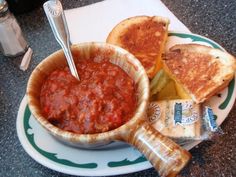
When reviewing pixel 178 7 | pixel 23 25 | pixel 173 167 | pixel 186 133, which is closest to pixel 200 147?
pixel 186 133

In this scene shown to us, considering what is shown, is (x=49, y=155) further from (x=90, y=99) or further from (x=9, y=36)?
(x=9, y=36)

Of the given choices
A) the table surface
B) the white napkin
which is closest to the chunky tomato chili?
the table surface

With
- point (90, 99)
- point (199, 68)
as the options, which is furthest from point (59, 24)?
point (199, 68)

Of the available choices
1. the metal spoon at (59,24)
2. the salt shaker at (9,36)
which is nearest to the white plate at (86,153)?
the metal spoon at (59,24)

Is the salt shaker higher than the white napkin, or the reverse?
the salt shaker

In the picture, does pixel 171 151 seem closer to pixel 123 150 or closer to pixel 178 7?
pixel 123 150

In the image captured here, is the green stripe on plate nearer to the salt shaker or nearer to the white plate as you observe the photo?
the white plate

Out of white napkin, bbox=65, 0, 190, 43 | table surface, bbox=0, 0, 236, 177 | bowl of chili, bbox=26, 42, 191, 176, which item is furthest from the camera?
white napkin, bbox=65, 0, 190, 43
